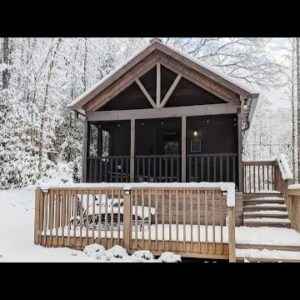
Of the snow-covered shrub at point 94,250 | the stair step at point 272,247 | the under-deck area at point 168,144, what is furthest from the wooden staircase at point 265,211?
the snow-covered shrub at point 94,250

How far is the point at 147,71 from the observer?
900 centimetres

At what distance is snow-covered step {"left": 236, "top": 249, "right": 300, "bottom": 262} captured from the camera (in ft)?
17.8

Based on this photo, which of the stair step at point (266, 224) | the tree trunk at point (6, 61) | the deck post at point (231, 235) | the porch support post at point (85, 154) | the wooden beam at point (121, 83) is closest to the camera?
the deck post at point (231, 235)

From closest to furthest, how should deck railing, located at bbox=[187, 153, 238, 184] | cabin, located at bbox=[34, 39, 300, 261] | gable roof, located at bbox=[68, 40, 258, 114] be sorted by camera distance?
1. cabin, located at bbox=[34, 39, 300, 261]
2. gable roof, located at bbox=[68, 40, 258, 114]
3. deck railing, located at bbox=[187, 153, 238, 184]

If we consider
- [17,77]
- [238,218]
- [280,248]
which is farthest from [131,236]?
[17,77]

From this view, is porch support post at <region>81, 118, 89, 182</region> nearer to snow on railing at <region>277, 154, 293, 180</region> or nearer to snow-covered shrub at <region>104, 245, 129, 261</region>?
snow-covered shrub at <region>104, 245, 129, 261</region>

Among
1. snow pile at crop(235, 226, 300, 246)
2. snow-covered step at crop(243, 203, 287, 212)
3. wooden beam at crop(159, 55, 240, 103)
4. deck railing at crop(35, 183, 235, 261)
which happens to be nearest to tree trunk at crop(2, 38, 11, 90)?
wooden beam at crop(159, 55, 240, 103)

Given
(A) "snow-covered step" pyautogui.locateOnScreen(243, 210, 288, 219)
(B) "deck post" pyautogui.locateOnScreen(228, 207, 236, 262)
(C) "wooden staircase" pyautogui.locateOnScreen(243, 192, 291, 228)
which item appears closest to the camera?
(B) "deck post" pyautogui.locateOnScreen(228, 207, 236, 262)

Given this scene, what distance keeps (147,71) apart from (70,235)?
4.50 metres

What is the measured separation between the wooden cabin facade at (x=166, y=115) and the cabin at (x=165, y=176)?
0.02 metres

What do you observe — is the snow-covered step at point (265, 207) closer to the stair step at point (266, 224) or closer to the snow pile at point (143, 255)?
the stair step at point (266, 224)

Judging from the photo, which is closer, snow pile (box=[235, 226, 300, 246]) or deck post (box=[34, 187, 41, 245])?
snow pile (box=[235, 226, 300, 246])

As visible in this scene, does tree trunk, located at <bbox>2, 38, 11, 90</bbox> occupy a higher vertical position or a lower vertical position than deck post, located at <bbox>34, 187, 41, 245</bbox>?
higher

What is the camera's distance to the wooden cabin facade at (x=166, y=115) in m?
8.42
